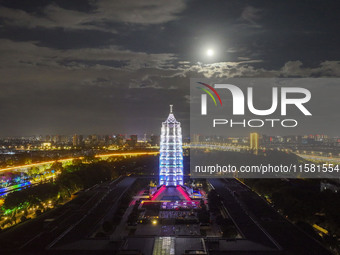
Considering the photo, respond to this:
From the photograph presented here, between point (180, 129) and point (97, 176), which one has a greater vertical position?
point (180, 129)

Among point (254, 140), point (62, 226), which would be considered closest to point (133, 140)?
point (254, 140)

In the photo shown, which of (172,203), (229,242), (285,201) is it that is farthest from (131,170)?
(229,242)

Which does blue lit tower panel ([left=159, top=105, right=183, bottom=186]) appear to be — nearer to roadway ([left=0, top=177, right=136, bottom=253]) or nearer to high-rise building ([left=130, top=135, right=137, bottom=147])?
roadway ([left=0, top=177, right=136, bottom=253])

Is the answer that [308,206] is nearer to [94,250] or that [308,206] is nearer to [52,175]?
[94,250]

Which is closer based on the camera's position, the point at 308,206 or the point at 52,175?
the point at 308,206

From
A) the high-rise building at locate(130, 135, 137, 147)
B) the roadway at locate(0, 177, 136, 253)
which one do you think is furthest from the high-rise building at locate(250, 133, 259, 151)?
the roadway at locate(0, 177, 136, 253)

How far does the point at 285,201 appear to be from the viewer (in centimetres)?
1541

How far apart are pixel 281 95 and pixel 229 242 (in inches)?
280

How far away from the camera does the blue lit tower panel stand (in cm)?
1984

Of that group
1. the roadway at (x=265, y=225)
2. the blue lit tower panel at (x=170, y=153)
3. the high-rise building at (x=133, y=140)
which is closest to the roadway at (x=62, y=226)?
the blue lit tower panel at (x=170, y=153)

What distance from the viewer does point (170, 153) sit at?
787 inches

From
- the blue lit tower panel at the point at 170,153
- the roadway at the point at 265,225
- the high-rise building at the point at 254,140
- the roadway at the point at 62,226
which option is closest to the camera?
the roadway at the point at 265,225

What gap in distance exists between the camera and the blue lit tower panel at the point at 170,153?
65.1 feet

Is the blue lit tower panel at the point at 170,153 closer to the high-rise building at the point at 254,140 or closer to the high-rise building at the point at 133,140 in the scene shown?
the high-rise building at the point at 254,140
